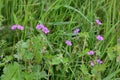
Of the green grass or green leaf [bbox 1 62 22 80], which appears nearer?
green leaf [bbox 1 62 22 80]

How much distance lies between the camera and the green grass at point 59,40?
64.3 inches

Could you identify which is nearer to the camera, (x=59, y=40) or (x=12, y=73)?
Result: (x=12, y=73)

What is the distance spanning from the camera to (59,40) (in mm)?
1954

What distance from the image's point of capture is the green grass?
5.36 ft

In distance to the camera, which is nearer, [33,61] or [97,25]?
[33,61]

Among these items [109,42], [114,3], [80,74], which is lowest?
[80,74]

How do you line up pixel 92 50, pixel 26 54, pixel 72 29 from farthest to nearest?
pixel 72 29
pixel 92 50
pixel 26 54

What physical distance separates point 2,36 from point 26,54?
1.13 feet

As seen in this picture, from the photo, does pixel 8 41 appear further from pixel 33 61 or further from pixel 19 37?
pixel 33 61

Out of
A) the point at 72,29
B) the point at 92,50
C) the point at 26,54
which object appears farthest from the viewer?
the point at 72,29

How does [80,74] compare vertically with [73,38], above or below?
below

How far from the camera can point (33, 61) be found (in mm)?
1698

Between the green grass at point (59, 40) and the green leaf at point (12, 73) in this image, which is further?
the green grass at point (59, 40)

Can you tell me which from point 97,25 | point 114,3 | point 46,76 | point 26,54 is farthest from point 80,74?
point 114,3
